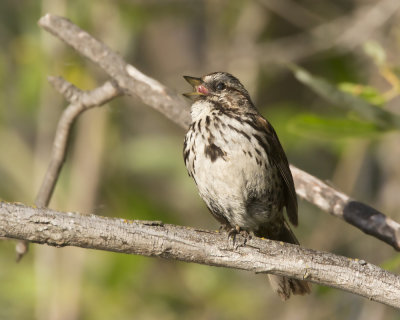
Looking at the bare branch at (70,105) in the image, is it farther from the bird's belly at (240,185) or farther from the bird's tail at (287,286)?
the bird's tail at (287,286)

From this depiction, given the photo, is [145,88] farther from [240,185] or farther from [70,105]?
[240,185]

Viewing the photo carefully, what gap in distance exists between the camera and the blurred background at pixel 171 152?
5699 millimetres

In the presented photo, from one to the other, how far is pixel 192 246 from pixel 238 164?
904 millimetres

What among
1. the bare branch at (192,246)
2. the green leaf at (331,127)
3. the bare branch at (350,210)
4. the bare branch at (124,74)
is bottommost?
the bare branch at (192,246)

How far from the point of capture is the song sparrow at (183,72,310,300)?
3.88 m

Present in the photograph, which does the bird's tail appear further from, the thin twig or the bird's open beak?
the thin twig

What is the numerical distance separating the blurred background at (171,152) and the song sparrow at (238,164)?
117 centimetres

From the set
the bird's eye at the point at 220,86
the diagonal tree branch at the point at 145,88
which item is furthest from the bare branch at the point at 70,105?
the bird's eye at the point at 220,86

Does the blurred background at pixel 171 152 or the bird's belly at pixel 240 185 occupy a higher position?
the blurred background at pixel 171 152

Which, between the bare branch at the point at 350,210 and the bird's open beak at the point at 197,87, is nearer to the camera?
the bare branch at the point at 350,210

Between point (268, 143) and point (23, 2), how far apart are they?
359 centimetres

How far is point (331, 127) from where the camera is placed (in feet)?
13.1

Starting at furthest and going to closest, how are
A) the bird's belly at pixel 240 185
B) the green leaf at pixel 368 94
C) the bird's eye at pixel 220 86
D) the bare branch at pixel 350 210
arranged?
the bird's eye at pixel 220 86 → the green leaf at pixel 368 94 → the bird's belly at pixel 240 185 → the bare branch at pixel 350 210

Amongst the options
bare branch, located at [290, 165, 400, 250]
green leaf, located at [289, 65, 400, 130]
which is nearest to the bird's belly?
bare branch, located at [290, 165, 400, 250]
